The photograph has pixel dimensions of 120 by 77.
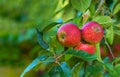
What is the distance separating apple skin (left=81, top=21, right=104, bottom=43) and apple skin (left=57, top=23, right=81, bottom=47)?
0.06 ft

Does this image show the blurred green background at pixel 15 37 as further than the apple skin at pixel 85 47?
Yes

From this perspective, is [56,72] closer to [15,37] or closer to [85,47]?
[85,47]

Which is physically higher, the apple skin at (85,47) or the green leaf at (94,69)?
the apple skin at (85,47)

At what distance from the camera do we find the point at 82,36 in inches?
46.7

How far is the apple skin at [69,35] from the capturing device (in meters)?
1.16

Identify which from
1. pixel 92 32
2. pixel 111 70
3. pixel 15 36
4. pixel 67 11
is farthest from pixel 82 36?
pixel 15 36

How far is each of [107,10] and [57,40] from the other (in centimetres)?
29

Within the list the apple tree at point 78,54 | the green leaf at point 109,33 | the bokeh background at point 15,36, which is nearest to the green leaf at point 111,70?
the apple tree at point 78,54

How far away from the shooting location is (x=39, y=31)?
136 centimetres

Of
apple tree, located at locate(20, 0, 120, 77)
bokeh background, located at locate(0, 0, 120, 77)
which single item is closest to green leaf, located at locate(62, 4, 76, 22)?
apple tree, located at locate(20, 0, 120, 77)

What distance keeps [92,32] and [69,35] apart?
64mm

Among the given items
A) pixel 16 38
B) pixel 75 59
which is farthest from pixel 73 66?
pixel 16 38

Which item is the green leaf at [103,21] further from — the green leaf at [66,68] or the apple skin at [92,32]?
the green leaf at [66,68]

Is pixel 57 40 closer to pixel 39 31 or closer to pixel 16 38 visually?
pixel 39 31
